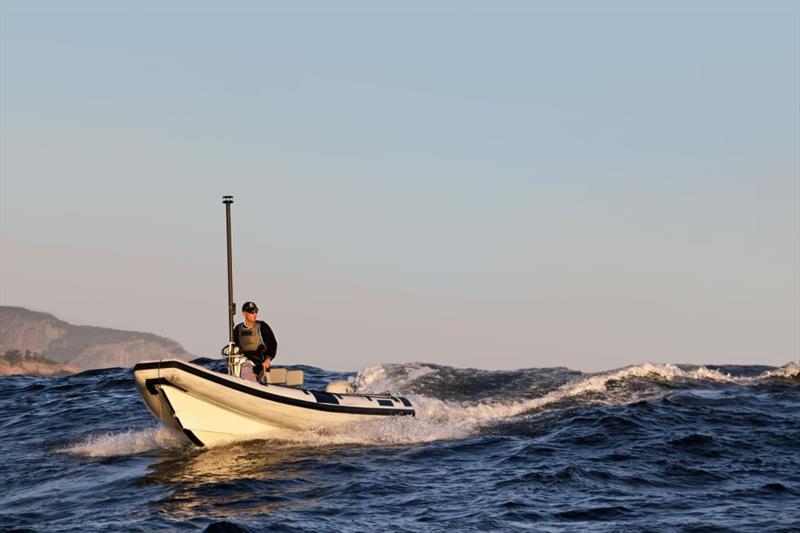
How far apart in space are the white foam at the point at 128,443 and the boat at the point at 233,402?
70 cm

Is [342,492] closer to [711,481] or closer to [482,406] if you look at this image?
[711,481]

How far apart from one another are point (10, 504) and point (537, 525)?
7455mm

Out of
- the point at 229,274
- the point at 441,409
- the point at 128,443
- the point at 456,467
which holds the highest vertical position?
the point at 229,274

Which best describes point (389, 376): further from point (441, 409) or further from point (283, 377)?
point (283, 377)

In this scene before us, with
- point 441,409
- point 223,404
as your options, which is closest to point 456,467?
point 223,404

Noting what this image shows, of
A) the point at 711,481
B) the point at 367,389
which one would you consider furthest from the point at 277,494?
the point at 367,389

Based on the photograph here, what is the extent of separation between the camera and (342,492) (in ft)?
48.4

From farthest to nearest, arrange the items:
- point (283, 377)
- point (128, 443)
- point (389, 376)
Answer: point (389, 376)
point (283, 377)
point (128, 443)

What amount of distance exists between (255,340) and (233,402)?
53.0 inches

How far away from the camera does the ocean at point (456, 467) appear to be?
13.5 meters

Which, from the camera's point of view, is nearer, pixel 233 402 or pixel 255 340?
pixel 233 402

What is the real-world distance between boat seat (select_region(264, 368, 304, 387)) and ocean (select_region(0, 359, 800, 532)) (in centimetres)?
115

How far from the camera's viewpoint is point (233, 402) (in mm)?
17609

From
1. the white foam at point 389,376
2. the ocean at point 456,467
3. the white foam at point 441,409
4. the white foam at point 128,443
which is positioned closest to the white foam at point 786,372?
the white foam at point 441,409
